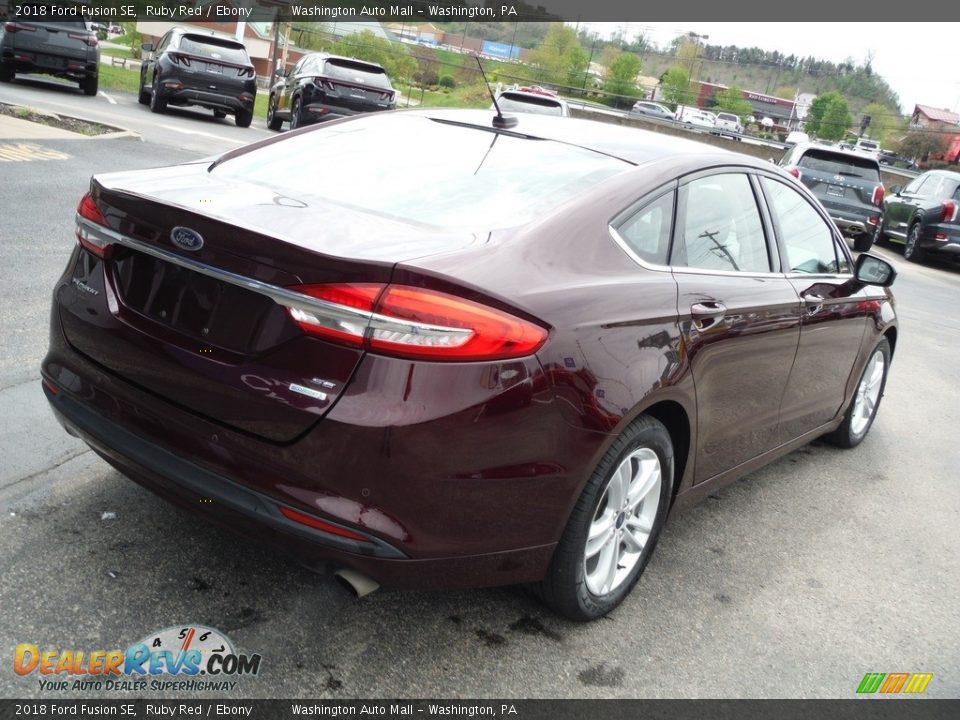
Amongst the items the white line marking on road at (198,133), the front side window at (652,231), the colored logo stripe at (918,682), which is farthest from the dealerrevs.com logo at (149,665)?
the white line marking on road at (198,133)

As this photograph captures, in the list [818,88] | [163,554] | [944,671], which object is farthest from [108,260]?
[818,88]

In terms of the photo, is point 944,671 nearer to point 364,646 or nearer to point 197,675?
point 364,646

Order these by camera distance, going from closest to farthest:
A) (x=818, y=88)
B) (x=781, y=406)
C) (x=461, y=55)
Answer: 1. (x=781, y=406)
2. (x=461, y=55)
3. (x=818, y=88)

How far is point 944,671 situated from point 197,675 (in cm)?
244

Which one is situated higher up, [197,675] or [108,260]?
[108,260]

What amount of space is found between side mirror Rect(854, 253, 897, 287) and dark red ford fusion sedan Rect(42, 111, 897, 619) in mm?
1300

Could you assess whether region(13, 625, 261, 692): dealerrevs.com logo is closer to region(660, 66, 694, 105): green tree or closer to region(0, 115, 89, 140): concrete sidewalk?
region(0, 115, 89, 140): concrete sidewalk

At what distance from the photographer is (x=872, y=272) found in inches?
192

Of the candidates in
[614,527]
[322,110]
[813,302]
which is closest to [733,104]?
[322,110]

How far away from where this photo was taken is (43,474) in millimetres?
3689

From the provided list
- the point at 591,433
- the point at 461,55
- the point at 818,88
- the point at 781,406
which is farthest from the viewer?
the point at 818,88

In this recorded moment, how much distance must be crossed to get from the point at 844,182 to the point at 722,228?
14165 mm

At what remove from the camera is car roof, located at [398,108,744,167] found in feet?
12.0

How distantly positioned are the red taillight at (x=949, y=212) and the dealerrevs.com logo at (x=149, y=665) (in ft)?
52.8
